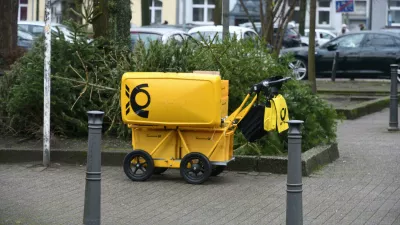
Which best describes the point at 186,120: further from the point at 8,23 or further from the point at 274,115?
the point at 8,23

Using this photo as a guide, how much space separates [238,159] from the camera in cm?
1070

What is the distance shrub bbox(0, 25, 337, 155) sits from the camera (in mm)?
11641

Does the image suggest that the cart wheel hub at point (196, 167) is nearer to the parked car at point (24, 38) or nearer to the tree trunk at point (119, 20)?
the tree trunk at point (119, 20)

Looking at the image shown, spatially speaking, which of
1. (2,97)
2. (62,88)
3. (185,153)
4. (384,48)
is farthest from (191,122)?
(384,48)

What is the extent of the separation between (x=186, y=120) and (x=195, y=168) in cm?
53

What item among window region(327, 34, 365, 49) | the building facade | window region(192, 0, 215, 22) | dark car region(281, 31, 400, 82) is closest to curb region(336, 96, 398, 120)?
dark car region(281, 31, 400, 82)

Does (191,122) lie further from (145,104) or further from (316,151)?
(316,151)

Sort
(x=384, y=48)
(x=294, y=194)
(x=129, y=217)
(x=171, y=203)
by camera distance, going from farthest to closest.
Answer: (x=384, y=48)
(x=171, y=203)
(x=129, y=217)
(x=294, y=194)

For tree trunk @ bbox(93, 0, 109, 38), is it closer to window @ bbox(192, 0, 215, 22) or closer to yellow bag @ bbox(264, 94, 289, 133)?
yellow bag @ bbox(264, 94, 289, 133)

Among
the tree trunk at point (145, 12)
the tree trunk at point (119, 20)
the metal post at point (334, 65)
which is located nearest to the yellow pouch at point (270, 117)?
the tree trunk at point (119, 20)

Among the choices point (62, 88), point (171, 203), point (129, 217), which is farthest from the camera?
point (62, 88)

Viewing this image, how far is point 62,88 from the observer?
38.4 ft

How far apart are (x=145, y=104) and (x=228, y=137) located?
91 cm

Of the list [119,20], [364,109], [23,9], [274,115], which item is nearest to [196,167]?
[274,115]
